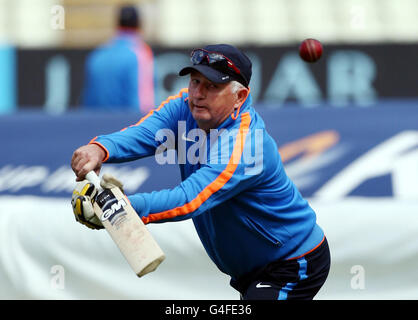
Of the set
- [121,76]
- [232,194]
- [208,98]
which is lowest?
[121,76]

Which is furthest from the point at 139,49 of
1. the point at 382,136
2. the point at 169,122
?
the point at 169,122

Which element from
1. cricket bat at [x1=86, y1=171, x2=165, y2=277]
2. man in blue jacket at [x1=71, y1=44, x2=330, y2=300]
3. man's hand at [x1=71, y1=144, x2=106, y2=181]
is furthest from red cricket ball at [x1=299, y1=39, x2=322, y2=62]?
cricket bat at [x1=86, y1=171, x2=165, y2=277]

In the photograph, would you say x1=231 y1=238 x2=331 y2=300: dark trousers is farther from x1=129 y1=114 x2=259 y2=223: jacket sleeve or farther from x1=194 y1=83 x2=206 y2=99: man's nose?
x1=194 y1=83 x2=206 y2=99: man's nose

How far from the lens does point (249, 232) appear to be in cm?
341

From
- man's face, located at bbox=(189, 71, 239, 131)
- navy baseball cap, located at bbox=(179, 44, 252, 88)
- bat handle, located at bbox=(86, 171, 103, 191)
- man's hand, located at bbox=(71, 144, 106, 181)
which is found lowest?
bat handle, located at bbox=(86, 171, 103, 191)

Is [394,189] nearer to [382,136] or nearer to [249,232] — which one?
[382,136]

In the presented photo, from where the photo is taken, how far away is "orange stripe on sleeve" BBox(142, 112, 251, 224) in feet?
9.90

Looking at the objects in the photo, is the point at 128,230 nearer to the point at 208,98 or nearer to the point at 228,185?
the point at 228,185

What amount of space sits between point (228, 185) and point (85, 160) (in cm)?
60

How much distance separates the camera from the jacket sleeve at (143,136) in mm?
3316

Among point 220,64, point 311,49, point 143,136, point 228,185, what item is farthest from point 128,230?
point 311,49

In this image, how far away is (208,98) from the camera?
10.7ft

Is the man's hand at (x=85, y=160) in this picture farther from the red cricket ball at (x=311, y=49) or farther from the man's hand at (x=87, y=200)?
the red cricket ball at (x=311, y=49)

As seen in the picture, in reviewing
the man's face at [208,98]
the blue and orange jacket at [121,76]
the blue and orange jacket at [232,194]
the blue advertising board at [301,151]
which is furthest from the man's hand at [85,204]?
the blue and orange jacket at [121,76]
